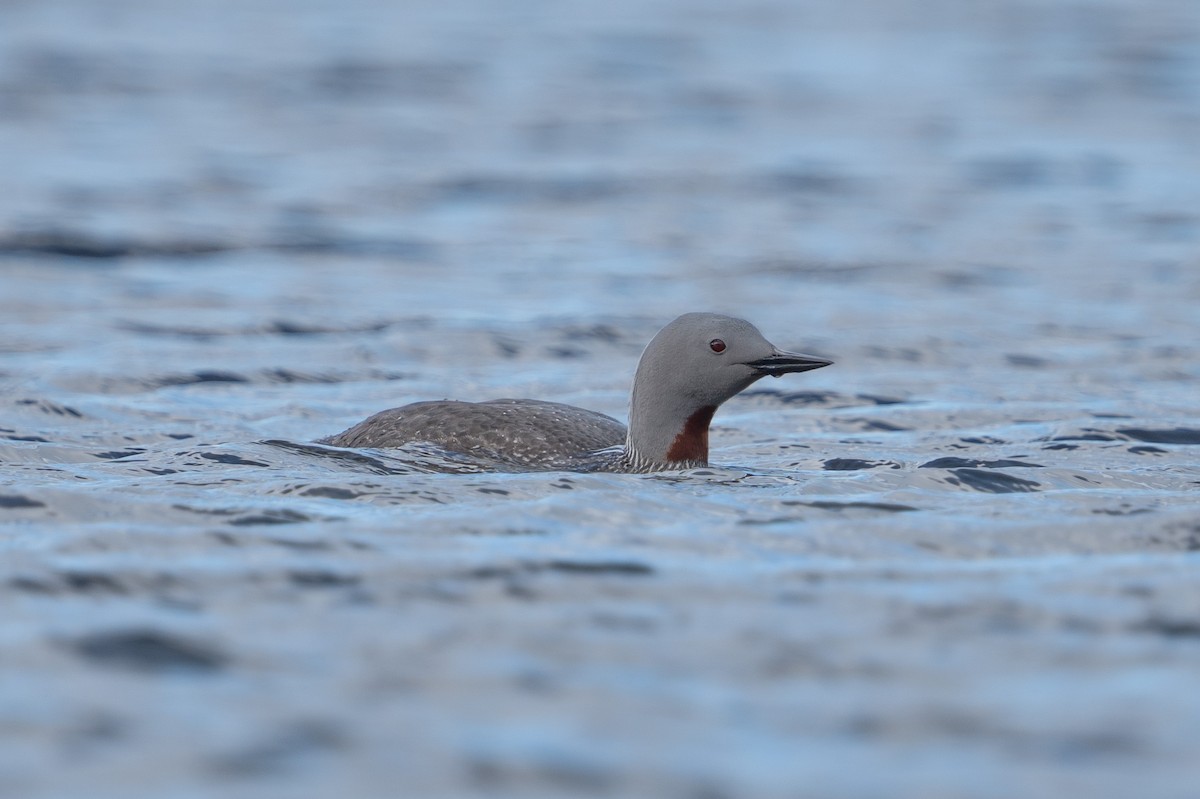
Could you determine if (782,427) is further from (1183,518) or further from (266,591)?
(266,591)

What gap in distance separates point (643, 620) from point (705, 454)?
251 cm

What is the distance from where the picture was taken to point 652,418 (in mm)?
7691

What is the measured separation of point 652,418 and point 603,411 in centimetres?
232

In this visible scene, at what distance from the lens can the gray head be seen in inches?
297

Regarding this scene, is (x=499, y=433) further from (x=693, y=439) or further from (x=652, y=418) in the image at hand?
(x=693, y=439)

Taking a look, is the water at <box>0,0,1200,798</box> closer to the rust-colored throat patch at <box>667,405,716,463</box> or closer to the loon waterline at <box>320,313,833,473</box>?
the loon waterline at <box>320,313,833,473</box>

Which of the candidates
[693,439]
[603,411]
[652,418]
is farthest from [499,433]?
[603,411]

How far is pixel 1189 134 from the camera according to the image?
20.0 metres

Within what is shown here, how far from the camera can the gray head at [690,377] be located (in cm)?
755

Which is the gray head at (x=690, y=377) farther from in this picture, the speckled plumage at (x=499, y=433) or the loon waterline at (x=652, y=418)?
the speckled plumage at (x=499, y=433)

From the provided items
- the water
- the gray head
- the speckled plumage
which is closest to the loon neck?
the gray head

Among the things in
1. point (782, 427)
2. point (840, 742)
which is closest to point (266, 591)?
point (840, 742)

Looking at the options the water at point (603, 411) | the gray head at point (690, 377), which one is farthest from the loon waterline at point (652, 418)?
the water at point (603, 411)

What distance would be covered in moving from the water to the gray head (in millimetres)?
389
